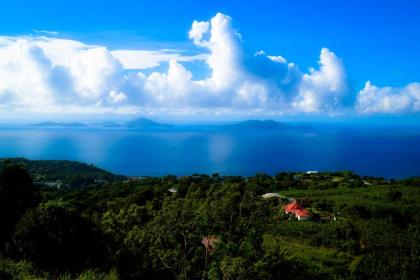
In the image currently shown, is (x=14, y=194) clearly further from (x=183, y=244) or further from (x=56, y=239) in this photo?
(x=183, y=244)

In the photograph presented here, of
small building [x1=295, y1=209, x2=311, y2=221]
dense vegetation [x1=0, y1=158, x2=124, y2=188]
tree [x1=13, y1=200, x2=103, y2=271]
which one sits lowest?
dense vegetation [x1=0, y1=158, x2=124, y2=188]

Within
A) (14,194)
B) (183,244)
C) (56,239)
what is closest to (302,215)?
(183,244)

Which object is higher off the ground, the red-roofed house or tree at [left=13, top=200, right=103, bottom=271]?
tree at [left=13, top=200, right=103, bottom=271]

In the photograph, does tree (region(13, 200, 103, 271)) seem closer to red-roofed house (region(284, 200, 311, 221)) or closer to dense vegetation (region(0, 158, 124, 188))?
red-roofed house (region(284, 200, 311, 221))

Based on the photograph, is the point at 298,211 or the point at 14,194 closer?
the point at 14,194

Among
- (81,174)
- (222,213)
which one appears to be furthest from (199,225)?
(81,174)

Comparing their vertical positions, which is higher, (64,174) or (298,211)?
(298,211)

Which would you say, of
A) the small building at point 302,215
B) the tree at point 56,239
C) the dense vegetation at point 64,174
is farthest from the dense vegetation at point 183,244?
the dense vegetation at point 64,174

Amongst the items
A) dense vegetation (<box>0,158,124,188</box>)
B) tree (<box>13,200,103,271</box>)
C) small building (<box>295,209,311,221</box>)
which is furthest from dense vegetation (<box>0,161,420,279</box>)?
dense vegetation (<box>0,158,124,188</box>)

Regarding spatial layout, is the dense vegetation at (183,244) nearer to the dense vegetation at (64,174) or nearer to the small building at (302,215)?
the small building at (302,215)

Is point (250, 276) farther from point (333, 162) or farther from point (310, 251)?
point (333, 162)

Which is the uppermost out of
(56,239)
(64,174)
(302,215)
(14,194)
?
(14,194)
